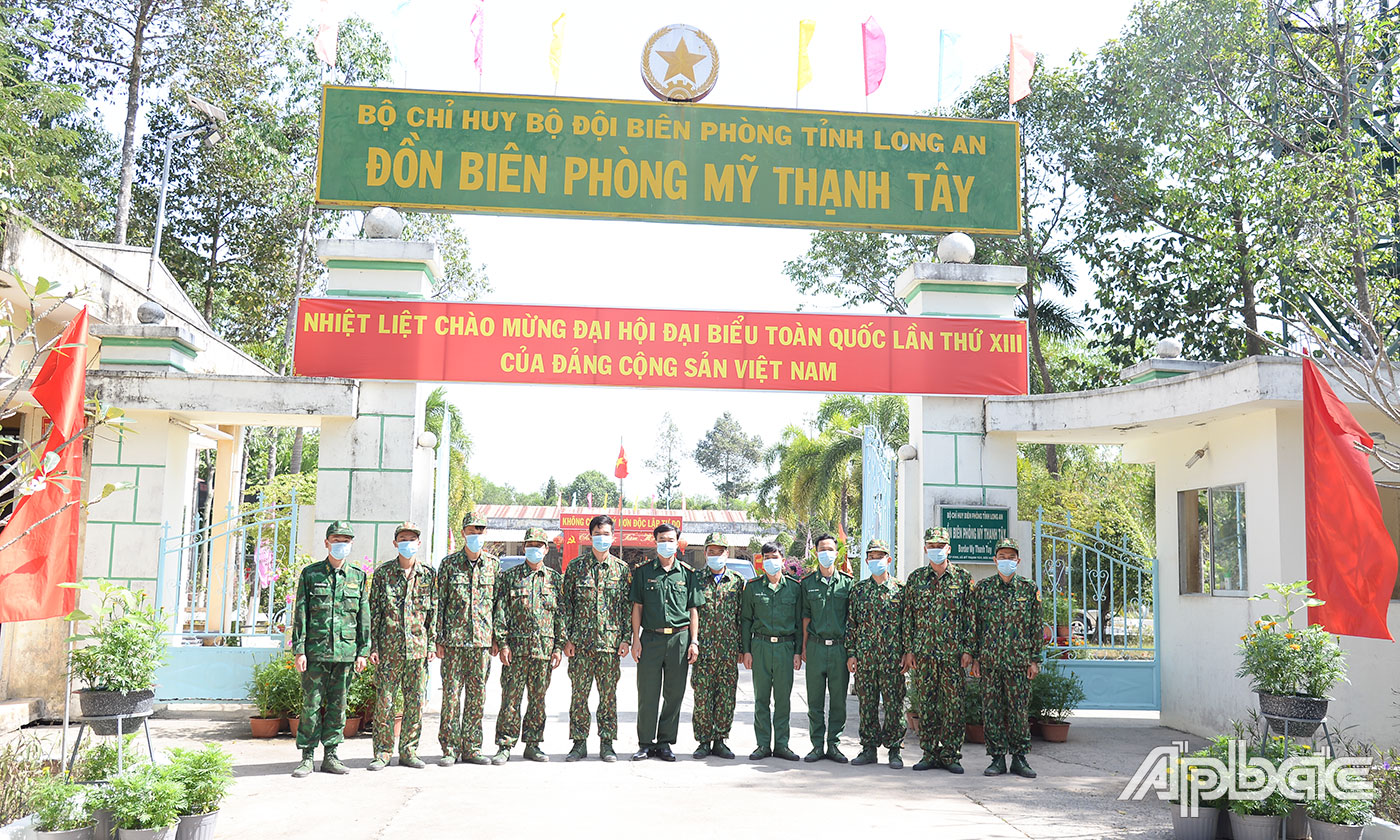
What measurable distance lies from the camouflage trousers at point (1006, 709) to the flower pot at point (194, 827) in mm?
4960

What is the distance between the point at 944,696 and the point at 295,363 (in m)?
5.83

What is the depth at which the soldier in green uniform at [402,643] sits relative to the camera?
716cm

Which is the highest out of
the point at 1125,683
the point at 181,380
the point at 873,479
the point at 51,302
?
the point at 51,302

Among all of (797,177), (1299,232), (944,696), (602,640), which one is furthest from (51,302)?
(1299,232)

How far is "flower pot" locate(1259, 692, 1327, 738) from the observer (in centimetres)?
588

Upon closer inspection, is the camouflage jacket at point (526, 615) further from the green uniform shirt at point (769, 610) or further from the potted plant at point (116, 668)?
the potted plant at point (116, 668)

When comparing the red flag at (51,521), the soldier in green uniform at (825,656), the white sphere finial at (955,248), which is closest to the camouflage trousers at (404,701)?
the red flag at (51,521)

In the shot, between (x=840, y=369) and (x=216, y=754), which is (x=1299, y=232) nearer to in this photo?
(x=840, y=369)

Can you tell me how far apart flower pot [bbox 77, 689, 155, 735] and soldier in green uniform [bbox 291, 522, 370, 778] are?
115 cm

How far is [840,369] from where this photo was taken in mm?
8977

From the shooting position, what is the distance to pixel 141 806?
4746 mm

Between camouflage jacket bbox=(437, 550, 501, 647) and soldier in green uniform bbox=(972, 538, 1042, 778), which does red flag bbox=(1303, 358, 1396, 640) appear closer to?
soldier in green uniform bbox=(972, 538, 1042, 778)

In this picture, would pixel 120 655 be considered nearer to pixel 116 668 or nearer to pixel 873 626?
pixel 116 668

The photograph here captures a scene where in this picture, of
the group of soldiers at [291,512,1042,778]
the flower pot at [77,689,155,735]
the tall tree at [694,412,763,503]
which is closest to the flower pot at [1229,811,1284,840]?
the group of soldiers at [291,512,1042,778]
